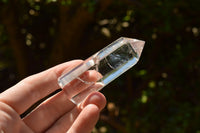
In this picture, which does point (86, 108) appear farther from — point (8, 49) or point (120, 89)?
point (8, 49)

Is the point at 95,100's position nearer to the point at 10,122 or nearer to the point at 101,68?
the point at 101,68

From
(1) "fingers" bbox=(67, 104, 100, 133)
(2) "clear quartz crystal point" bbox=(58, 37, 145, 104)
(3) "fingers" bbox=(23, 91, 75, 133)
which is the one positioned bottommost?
(3) "fingers" bbox=(23, 91, 75, 133)

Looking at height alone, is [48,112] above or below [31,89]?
below

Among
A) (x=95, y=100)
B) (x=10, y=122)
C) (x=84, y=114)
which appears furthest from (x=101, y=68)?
(x=10, y=122)

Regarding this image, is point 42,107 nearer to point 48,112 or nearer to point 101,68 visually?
point 48,112

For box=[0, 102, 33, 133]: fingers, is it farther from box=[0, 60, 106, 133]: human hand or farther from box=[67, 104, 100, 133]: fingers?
box=[67, 104, 100, 133]: fingers

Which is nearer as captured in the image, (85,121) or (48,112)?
(85,121)

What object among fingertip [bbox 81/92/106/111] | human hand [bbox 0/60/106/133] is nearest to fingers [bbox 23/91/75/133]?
human hand [bbox 0/60/106/133]
